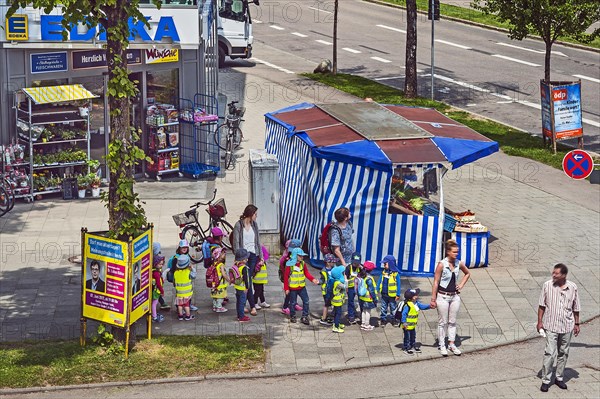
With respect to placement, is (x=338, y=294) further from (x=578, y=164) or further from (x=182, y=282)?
(x=578, y=164)

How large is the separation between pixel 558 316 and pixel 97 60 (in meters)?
13.5

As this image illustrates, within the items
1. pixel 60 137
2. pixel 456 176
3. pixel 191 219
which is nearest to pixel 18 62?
pixel 60 137

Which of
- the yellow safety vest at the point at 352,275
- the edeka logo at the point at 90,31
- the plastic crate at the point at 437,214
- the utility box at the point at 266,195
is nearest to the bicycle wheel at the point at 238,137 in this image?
the edeka logo at the point at 90,31

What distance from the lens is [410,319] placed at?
16.0m

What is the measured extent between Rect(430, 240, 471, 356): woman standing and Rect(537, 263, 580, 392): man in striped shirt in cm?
144

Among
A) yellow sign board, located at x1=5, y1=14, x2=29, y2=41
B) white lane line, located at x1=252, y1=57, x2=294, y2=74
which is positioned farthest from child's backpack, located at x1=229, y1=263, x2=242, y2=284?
white lane line, located at x1=252, y1=57, x2=294, y2=74

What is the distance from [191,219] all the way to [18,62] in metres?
5.78

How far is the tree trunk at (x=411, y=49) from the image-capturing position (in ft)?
111

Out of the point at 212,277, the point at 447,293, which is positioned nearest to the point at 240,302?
the point at 212,277

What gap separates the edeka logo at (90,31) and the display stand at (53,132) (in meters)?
1.13

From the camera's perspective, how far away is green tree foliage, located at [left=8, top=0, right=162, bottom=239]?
599 inches

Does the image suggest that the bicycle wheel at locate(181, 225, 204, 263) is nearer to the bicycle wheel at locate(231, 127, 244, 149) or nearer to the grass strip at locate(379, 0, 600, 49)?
the bicycle wheel at locate(231, 127, 244, 149)

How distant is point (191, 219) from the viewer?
2091 cm

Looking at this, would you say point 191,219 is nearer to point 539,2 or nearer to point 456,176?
point 456,176
